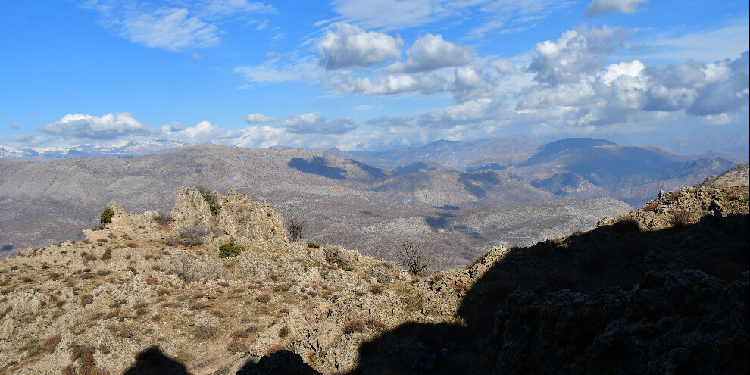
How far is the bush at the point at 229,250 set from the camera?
47125 millimetres

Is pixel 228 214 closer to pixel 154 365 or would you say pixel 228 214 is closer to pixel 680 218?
pixel 154 365

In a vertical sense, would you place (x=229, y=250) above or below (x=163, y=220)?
below

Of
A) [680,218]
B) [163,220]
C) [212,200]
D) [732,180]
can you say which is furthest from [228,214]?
[732,180]

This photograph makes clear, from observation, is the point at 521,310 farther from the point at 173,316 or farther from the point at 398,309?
the point at 173,316

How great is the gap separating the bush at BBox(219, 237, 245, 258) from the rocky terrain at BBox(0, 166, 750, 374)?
477 centimetres

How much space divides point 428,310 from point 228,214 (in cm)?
4576

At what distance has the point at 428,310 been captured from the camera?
24047 mm

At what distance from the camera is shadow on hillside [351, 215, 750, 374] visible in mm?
8906

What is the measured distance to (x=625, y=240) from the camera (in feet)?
87.8

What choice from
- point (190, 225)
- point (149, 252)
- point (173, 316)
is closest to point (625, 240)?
point (173, 316)

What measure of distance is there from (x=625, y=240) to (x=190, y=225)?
49778 mm

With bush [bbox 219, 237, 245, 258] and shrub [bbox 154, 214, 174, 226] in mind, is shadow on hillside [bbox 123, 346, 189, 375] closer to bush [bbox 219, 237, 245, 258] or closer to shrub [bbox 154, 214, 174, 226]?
bush [bbox 219, 237, 245, 258]

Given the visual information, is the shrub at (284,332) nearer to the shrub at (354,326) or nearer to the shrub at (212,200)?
the shrub at (354,326)

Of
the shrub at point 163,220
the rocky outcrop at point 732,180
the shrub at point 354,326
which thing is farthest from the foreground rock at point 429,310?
the rocky outcrop at point 732,180
